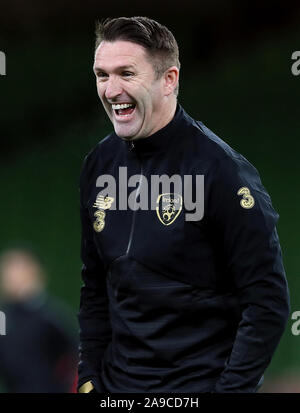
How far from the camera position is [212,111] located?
21.0 feet

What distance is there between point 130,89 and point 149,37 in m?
0.14

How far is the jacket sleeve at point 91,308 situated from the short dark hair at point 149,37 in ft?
1.31

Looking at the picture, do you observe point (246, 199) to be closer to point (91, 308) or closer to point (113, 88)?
point (113, 88)

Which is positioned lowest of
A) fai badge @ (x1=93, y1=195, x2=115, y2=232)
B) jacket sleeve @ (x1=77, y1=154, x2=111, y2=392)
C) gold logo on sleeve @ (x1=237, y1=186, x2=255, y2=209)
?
jacket sleeve @ (x1=77, y1=154, x2=111, y2=392)

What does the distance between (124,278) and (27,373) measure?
9.16 ft

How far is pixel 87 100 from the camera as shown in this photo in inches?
268

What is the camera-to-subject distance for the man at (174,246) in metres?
1.88

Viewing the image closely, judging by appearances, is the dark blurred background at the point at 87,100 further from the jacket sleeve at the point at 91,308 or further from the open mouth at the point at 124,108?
the open mouth at the point at 124,108

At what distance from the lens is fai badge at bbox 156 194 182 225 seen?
195cm

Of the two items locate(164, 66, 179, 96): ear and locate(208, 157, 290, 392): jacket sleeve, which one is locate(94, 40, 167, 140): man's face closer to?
locate(164, 66, 179, 96): ear

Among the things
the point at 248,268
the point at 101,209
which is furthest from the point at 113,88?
the point at 248,268

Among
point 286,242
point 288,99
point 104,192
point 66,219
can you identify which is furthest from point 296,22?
point 104,192

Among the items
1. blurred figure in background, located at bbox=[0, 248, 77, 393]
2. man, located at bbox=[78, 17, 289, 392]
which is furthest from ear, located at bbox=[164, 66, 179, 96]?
blurred figure in background, located at bbox=[0, 248, 77, 393]
